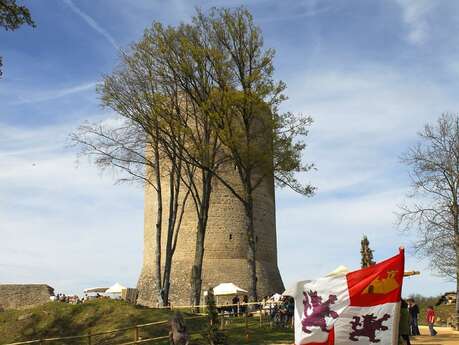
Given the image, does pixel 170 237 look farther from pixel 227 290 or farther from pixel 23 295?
pixel 23 295

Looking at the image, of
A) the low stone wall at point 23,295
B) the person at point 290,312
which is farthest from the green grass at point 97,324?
the low stone wall at point 23,295

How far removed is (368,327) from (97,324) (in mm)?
13566

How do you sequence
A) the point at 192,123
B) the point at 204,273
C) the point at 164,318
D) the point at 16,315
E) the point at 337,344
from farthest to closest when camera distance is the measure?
the point at 204,273 → the point at 192,123 → the point at 16,315 → the point at 164,318 → the point at 337,344

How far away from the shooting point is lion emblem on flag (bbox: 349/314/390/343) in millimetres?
10969

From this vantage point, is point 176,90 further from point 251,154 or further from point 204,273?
point 204,273

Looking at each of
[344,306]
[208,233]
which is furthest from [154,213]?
[344,306]

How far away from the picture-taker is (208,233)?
38062 millimetres

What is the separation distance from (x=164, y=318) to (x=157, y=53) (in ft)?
35.3

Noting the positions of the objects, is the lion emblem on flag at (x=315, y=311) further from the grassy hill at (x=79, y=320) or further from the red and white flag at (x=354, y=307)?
the grassy hill at (x=79, y=320)

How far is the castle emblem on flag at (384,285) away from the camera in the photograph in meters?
11.0

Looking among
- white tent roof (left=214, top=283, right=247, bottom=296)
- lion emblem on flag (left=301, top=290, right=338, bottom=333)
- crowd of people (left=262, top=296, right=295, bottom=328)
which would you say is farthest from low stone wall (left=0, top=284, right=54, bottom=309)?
lion emblem on flag (left=301, top=290, right=338, bottom=333)

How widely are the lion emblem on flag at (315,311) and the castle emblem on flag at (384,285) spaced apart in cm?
68

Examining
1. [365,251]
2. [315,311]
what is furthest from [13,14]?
[365,251]

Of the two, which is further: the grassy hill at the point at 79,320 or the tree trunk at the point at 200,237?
the tree trunk at the point at 200,237
